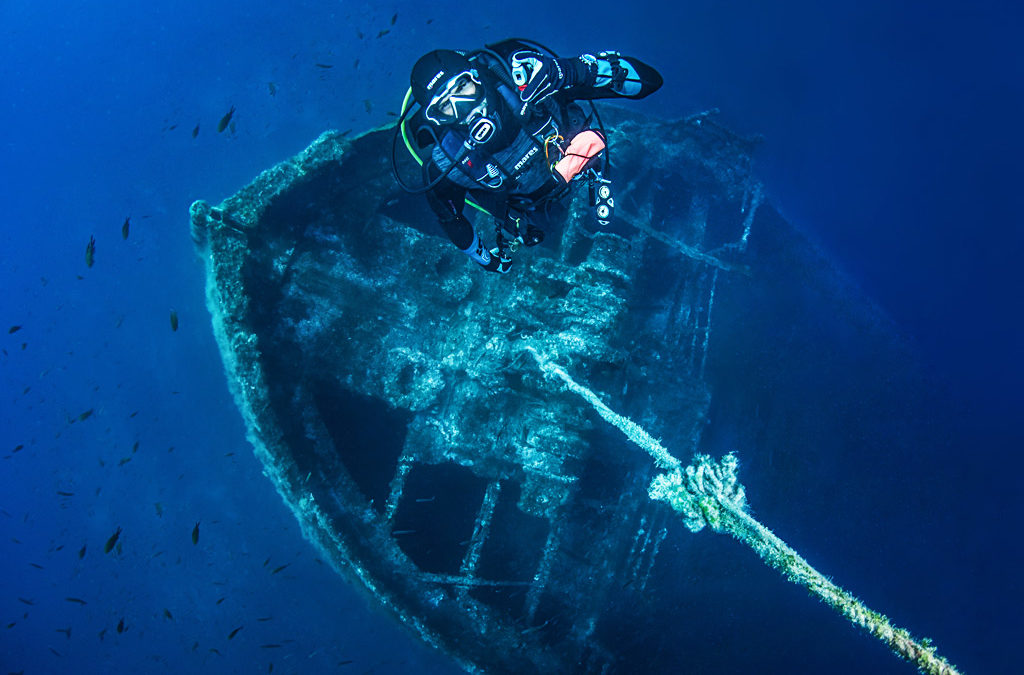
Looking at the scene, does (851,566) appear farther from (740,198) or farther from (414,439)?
(414,439)

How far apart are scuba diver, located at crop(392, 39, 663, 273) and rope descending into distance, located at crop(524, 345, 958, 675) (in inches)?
73.8

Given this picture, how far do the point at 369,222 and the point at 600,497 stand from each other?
13.2ft

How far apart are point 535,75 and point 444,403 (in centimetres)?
329

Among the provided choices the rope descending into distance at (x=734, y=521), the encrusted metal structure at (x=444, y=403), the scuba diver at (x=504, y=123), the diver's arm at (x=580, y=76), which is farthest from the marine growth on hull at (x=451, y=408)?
the diver's arm at (x=580, y=76)

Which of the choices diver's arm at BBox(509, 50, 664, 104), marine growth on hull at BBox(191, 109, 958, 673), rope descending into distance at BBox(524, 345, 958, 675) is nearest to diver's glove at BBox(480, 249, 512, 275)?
marine growth on hull at BBox(191, 109, 958, 673)

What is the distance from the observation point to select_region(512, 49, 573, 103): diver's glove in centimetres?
272

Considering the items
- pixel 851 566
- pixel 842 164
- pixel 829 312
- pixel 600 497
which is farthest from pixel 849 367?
pixel 600 497

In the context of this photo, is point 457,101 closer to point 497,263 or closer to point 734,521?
point 497,263

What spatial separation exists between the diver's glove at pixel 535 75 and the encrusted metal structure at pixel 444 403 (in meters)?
2.30

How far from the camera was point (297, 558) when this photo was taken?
8062 millimetres

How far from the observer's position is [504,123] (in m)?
2.93

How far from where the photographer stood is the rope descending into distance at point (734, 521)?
2.67m

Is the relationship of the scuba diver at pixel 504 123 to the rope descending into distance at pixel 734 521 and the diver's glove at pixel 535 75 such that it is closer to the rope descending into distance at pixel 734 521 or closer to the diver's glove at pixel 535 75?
the diver's glove at pixel 535 75

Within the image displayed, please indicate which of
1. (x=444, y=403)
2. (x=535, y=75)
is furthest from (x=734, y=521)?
(x=535, y=75)
